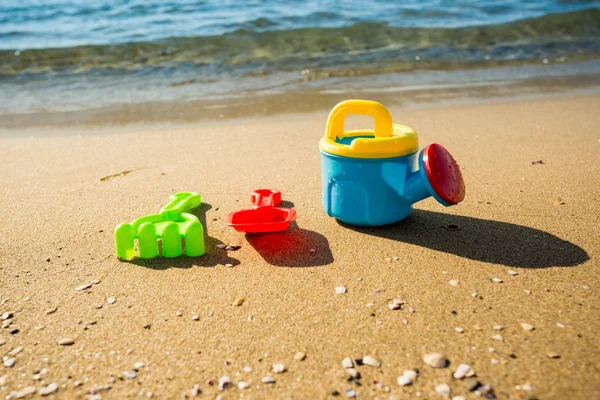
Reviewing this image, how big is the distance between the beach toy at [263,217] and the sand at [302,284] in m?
0.08

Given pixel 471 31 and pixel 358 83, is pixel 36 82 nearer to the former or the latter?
pixel 358 83

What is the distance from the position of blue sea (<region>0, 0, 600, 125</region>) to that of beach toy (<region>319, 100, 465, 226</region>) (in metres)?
3.40

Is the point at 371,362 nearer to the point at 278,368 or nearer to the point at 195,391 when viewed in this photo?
the point at 278,368

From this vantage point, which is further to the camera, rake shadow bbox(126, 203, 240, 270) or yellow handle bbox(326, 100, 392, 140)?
yellow handle bbox(326, 100, 392, 140)

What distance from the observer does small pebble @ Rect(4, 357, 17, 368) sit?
1.92 meters

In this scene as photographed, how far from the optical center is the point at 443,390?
1720 millimetres

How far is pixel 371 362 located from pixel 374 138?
1.25 meters

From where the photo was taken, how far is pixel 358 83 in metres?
7.33

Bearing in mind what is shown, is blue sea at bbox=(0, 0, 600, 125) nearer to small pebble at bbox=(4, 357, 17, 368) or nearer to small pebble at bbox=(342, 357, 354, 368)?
small pebble at bbox=(4, 357, 17, 368)

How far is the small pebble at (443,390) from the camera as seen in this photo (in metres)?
1.71

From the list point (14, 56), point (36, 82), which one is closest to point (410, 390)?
point (36, 82)

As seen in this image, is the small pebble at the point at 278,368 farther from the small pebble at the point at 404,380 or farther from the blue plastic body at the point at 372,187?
the blue plastic body at the point at 372,187

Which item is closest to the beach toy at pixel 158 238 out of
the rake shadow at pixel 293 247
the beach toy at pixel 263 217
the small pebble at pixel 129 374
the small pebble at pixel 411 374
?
the beach toy at pixel 263 217

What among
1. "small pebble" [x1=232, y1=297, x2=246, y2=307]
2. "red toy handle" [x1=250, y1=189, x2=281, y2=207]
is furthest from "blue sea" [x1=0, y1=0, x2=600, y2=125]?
"small pebble" [x1=232, y1=297, x2=246, y2=307]
